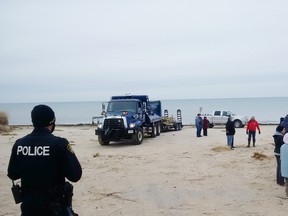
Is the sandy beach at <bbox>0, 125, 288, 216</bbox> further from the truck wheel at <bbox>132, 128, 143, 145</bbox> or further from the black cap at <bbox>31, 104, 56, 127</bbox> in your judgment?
the truck wheel at <bbox>132, 128, 143, 145</bbox>

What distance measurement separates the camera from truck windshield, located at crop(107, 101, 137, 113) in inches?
804

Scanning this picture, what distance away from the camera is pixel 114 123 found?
19.2 meters

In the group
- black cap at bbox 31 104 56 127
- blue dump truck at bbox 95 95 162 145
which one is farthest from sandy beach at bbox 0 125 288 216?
blue dump truck at bbox 95 95 162 145

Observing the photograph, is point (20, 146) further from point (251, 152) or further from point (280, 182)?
point (251, 152)

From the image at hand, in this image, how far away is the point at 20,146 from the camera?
3.52 metres

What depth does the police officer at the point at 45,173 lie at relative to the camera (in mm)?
3404

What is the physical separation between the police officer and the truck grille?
15.6m

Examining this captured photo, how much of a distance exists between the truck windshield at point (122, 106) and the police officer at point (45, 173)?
55.2 feet

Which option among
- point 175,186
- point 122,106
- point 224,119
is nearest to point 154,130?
point 122,106

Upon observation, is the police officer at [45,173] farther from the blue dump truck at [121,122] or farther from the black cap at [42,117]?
the blue dump truck at [121,122]

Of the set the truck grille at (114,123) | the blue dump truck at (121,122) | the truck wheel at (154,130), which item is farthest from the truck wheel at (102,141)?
the truck wheel at (154,130)

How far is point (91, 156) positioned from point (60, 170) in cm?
1209

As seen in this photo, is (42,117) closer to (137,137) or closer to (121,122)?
(121,122)

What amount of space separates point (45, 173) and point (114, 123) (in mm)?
15841
